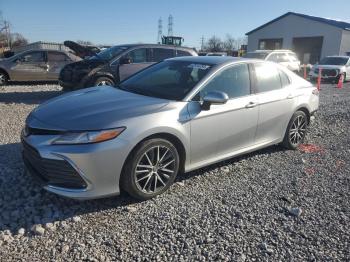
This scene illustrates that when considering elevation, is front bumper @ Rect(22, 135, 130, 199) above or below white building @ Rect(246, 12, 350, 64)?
below

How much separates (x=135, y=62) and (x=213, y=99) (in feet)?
21.0

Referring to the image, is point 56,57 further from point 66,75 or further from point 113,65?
point 113,65

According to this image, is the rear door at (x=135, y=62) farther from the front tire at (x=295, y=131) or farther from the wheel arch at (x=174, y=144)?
the wheel arch at (x=174, y=144)

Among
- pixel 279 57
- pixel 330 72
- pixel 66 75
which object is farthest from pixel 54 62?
pixel 330 72

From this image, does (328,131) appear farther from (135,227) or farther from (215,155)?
(135,227)

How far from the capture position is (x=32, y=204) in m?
3.62

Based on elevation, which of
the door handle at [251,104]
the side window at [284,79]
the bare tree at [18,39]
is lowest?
the door handle at [251,104]

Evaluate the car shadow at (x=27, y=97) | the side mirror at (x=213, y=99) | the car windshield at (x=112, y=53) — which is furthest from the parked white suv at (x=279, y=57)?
the side mirror at (x=213, y=99)

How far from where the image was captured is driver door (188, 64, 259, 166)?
13.6 ft

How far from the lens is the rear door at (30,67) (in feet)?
43.1

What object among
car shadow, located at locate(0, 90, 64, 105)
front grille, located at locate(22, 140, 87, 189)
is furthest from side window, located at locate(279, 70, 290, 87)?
car shadow, located at locate(0, 90, 64, 105)

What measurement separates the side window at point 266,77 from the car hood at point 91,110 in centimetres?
172

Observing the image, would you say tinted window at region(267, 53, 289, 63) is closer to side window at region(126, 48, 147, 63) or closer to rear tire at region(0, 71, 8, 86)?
side window at region(126, 48, 147, 63)

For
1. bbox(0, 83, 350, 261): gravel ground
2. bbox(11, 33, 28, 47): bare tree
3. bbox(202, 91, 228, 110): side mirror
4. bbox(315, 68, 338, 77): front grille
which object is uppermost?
bbox(11, 33, 28, 47): bare tree
